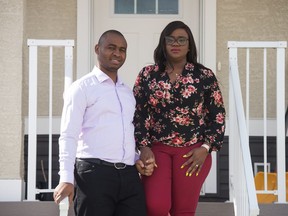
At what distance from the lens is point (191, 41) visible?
130 inches

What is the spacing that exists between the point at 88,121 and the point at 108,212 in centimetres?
45

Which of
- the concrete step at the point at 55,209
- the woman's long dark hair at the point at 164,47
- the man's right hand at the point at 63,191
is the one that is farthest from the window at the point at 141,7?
the man's right hand at the point at 63,191

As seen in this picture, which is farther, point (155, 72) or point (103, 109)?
point (155, 72)

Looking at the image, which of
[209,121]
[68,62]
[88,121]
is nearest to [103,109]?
[88,121]

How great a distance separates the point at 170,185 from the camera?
10.4 ft

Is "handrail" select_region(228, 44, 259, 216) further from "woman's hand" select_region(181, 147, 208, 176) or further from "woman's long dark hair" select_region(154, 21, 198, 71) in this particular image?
"woman's long dark hair" select_region(154, 21, 198, 71)

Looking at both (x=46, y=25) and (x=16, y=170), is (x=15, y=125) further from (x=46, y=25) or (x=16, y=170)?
(x=46, y=25)

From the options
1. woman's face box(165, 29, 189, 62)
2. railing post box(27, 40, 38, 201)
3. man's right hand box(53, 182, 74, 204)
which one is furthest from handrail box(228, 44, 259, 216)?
railing post box(27, 40, 38, 201)

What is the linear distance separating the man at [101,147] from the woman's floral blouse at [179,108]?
0.17 m

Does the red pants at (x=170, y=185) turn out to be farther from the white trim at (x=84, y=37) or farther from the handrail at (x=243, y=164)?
the white trim at (x=84, y=37)

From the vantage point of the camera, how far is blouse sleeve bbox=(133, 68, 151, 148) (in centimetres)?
318

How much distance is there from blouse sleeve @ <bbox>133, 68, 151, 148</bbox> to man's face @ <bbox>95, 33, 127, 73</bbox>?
23 centimetres

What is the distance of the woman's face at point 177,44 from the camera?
10.6 ft

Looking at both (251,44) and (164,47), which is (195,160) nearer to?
(164,47)
